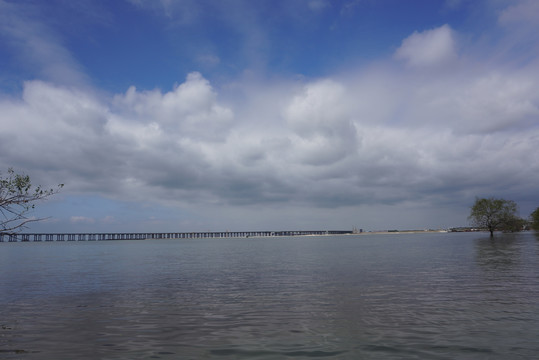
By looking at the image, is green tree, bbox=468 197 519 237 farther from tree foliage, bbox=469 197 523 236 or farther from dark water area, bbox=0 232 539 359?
dark water area, bbox=0 232 539 359

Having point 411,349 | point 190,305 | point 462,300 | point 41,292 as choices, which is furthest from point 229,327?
point 41,292

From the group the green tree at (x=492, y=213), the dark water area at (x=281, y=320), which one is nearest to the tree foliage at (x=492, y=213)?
the green tree at (x=492, y=213)

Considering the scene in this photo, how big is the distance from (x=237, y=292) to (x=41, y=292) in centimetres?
1555

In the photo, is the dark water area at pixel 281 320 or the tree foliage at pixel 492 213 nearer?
the dark water area at pixel 281 320

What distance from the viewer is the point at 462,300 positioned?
795 inches

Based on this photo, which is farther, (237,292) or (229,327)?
(237,292)

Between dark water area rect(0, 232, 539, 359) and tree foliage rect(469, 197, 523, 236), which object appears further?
tree foliage rect(469, 197, 523, 236)

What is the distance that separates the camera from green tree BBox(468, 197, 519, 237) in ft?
421

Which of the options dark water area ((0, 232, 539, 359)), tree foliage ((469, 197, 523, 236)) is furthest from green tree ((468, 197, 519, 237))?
dark water area ((0, 232, 539, 359))

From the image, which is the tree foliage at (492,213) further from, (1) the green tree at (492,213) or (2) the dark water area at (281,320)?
(2) the dark water area at (281,320)

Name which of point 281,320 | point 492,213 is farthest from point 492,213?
point 281,320

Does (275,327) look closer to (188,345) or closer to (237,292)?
(188,345)

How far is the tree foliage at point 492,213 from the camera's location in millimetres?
128250

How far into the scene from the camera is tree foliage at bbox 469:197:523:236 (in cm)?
12825
